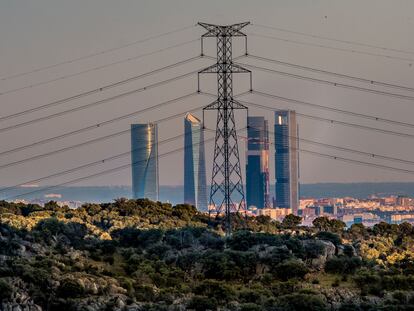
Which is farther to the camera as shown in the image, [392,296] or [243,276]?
[243,276]

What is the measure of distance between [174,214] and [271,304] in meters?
71.8

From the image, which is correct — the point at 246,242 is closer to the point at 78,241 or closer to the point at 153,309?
the point at 78,241

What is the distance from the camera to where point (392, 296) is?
408 feet

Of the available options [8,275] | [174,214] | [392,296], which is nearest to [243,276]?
[392,296]

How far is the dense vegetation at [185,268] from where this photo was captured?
117 meters

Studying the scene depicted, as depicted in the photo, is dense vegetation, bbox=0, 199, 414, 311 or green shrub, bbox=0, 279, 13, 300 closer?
green shrub, bbox=0, 279, 13, 300

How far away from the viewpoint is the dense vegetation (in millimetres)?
117125

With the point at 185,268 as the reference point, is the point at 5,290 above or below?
below

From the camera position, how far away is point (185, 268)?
13700 centimetres

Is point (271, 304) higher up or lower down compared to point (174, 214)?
lower down

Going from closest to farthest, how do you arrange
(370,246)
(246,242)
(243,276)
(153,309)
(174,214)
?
(153,309), (243,276), (246,242), (370,246), (174,214)

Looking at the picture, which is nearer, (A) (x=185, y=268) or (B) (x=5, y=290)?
(B) (x=5, y=290)

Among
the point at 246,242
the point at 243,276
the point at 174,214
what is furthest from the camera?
the point at 174,214

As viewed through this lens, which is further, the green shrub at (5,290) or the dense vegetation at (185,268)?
the dense vegetation at (185,268)
